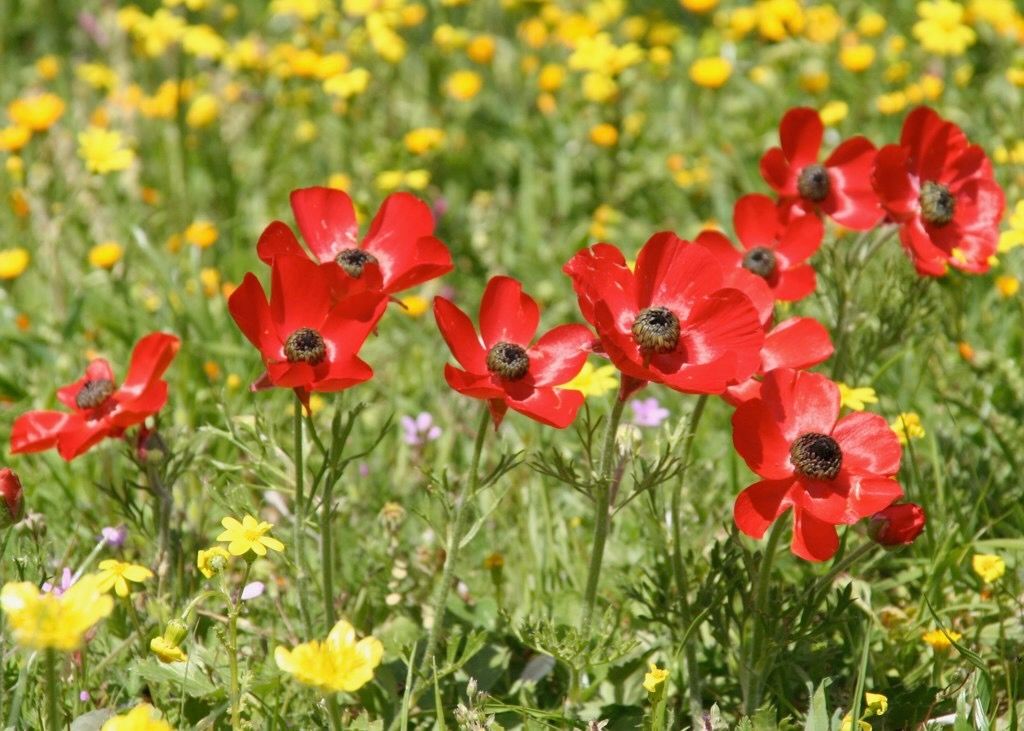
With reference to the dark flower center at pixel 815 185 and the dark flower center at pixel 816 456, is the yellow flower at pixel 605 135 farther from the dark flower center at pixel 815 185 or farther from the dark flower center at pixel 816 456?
the dark flower center at pixel 816 456

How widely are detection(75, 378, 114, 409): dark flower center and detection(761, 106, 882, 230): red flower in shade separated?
51.8 inches

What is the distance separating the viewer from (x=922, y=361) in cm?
307

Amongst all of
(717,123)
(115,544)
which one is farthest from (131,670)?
(717,123)

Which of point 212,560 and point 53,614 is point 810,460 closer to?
point 212,560

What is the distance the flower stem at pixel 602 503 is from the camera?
1.94 meters

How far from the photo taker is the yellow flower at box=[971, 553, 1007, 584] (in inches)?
91.0

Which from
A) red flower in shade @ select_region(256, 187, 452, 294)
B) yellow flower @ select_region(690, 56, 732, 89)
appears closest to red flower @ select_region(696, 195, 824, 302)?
red flower in shade @ select_region(256, 187, 452, 294)

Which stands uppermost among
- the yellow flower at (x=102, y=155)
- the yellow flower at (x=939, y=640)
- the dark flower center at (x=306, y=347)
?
the yellow flower at (x=102, y=155)

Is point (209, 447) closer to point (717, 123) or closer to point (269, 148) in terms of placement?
point (269, 148)

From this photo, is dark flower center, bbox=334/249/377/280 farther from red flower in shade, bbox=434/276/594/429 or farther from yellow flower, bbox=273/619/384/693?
yellow flower, bbox=273/619/384/693

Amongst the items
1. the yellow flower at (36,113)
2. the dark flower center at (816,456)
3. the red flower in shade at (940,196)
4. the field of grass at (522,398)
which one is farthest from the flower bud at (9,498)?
the yellow flower at (36,113)

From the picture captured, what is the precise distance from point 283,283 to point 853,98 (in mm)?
3271

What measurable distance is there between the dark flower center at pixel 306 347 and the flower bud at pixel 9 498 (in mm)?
503

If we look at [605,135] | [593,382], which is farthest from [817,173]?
[605,135]
